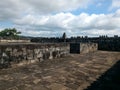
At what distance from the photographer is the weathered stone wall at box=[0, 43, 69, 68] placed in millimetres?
7011

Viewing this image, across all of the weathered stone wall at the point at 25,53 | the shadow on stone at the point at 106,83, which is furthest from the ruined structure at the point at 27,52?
the shadow on stone at the point at 106,83

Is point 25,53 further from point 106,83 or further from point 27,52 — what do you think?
point 106,83

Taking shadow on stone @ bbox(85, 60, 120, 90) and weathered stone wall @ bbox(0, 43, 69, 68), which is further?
weathered stone wall @ bbox(0, 43, 69, 68)

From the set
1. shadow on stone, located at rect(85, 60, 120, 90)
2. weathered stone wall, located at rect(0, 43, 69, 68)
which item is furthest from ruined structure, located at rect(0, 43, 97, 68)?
shadow on stone, located at rect(85, 60, 120, 90)

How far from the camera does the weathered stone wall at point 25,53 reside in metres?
7.01

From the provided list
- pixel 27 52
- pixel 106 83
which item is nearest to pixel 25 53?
pixel 27 52

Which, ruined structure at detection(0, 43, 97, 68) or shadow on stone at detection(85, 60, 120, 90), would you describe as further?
ruined structure at detection(0, 43, 97, 68)

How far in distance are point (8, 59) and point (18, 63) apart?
0.58 m

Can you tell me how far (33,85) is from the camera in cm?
501

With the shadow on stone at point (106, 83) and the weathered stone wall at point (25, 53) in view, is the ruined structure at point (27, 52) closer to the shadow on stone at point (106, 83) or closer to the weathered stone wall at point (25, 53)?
the weathered stone wall at point (25, 53)

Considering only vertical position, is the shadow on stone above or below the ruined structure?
below

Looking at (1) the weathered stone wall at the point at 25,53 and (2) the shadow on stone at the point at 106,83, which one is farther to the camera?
(1) the weathered stone wall at the point at 25,53

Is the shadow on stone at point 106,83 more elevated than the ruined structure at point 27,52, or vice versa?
the ruined structure at point 27,52

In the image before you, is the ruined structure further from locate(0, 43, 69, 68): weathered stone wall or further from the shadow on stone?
the shadow on stone
